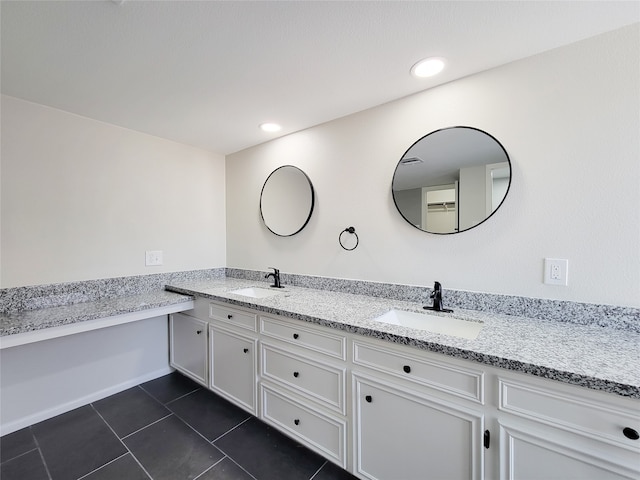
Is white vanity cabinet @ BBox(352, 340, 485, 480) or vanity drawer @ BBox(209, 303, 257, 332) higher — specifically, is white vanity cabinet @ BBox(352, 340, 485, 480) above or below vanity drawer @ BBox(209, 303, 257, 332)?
below

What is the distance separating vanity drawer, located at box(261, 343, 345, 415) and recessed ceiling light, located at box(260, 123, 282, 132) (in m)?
1.65

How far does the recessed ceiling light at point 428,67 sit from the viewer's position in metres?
1.38

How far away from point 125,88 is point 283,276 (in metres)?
1.68

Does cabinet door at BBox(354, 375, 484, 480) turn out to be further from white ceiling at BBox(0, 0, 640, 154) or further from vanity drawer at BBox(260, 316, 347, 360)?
white ceiling at BBox(0, 0, 640, 154)

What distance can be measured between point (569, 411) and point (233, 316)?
1.71m

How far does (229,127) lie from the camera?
7.23 ft

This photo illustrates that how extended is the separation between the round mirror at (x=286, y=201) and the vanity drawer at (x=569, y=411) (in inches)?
65.8

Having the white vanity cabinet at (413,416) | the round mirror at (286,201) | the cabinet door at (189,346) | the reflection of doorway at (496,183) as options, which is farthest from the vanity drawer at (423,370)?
the cabinet door at (189,346)

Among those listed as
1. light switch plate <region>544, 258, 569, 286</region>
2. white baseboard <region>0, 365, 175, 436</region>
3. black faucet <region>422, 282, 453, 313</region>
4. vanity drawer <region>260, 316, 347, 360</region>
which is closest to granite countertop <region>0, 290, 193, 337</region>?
white baseboard <region>0, 365, 175, 436</region>

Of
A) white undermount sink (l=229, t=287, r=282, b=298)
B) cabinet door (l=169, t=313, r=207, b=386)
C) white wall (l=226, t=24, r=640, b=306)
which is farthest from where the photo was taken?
white undermount sink (l=229, t=287, r=282, b=298)

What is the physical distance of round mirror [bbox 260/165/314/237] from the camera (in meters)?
2.26

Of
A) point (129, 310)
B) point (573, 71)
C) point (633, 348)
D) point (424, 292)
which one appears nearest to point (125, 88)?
point (129, 310)

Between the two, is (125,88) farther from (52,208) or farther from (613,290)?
(613,290)

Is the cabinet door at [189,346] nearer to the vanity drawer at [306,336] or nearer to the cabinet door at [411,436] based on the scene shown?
the vanity drawer at [306,336]
